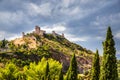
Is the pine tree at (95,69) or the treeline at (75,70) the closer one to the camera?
the treeline at (75,70)

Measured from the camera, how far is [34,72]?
83625 millimetres

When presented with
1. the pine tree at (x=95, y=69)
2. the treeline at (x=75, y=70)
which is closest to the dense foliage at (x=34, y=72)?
the treeline at (x=75, y=70)

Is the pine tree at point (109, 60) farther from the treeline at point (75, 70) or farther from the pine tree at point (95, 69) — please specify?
the pine tree at point (95, 69)

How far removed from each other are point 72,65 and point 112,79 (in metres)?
18.3

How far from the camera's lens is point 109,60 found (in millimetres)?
47688

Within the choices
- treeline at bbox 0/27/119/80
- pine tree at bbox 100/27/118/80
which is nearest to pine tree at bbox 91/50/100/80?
treeline at bbox 0/27/119/80

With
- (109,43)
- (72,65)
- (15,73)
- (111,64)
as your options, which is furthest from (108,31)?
(15,73)

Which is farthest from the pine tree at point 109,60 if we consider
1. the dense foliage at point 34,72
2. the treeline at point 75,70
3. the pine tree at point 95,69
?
the dense foliage at point 34,72

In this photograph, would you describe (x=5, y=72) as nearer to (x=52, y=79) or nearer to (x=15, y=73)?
(x=15, y=73)

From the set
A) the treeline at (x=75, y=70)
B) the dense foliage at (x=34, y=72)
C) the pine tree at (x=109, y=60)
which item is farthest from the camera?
the dense foliage at (x=34, y=72)

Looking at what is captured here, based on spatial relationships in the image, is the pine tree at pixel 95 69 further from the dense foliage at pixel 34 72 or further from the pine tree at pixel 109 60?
the dense foliage at pixel 34 72

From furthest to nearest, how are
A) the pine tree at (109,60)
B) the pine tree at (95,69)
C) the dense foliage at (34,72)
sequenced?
the dense foliage at (34,72) < the pine tree at (95,69) < the pine tree at (109,60)

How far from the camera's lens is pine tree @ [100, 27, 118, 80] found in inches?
1863

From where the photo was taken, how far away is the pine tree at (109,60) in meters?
47.3
